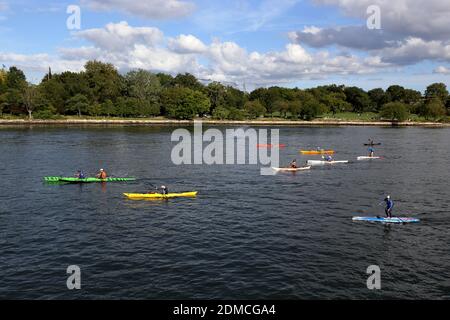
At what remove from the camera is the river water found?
1393 inches

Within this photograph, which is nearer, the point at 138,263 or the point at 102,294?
the point at 102,294

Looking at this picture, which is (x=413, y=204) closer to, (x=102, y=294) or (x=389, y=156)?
(x=102, y=294)

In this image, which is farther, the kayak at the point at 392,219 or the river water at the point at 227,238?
the kayak at the point at 392,219

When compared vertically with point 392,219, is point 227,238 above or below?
below

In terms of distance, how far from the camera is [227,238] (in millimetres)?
47000

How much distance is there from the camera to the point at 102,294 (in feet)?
111

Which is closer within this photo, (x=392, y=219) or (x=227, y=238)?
(x=227, y=238)

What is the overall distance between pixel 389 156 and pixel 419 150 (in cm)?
2256

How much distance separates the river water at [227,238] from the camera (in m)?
35.4

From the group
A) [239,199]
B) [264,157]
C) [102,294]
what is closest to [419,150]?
[264,157]

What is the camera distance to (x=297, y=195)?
220 feet

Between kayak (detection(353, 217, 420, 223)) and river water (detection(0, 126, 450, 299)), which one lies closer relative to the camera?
river water (detection(0, 126, 450, 299))
